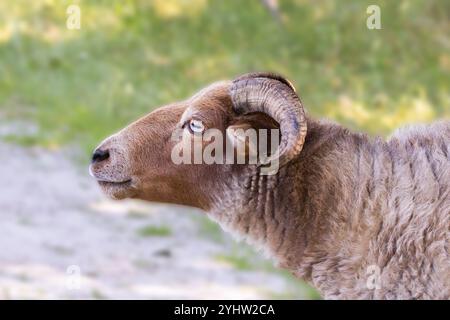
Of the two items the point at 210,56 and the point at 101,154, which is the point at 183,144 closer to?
the point at 101,154

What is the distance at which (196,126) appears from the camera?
23.5ft

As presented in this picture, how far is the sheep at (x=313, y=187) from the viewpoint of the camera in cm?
650

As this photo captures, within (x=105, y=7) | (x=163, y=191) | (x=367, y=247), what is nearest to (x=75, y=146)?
(x=105, y=7)

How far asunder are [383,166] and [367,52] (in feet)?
38.3

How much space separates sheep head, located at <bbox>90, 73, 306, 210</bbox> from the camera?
703cm

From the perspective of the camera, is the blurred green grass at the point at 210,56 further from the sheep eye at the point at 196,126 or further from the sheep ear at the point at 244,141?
the sheep ear at the point at 244,141

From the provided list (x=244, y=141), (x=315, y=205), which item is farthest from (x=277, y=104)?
(x=315, y=205)

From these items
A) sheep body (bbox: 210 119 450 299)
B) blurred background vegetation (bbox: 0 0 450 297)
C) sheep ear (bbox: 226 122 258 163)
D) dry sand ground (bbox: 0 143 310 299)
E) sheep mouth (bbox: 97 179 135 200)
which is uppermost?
blurred background vegetation (bbox: 0 0 450 297)

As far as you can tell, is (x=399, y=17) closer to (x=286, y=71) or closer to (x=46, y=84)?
(x=286, y=71)

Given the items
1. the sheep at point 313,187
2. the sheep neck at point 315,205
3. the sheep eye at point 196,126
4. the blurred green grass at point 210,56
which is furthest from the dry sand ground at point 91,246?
the sheep neck at point 315,205

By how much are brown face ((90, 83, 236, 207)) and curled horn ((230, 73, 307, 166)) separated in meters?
0.18

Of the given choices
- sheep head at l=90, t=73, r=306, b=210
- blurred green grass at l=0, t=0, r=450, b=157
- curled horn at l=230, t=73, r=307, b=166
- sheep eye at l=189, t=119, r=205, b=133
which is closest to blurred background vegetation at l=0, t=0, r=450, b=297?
blurred green grass at l=0, t=0, r=450, b=157

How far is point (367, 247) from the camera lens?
6590mm

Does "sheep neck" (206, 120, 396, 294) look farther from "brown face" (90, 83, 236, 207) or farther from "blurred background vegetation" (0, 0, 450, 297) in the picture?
"blurred background vegetation" (0, 0, 450, 297)
